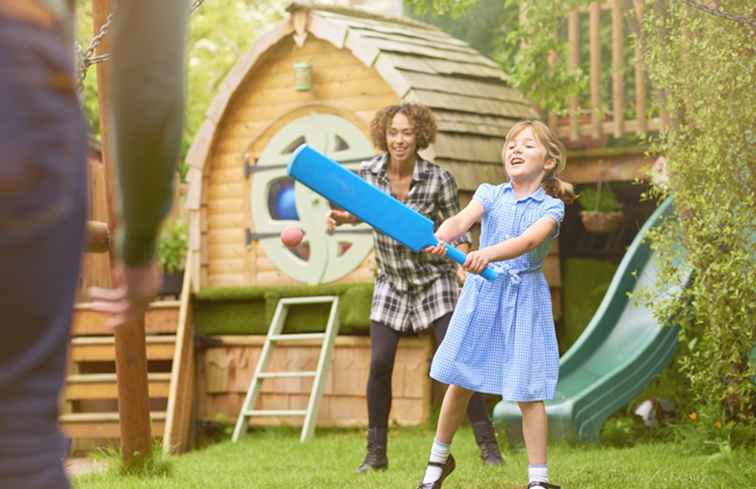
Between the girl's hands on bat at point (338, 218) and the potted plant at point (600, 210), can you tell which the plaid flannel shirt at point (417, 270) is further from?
the potted plant at point (600, 210)

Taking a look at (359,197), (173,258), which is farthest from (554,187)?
(173,258)

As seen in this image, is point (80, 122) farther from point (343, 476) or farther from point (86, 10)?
point (86, 10)

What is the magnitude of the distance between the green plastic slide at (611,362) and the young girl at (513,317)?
2382 millimetres

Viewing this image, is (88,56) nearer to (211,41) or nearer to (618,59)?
(618,59)

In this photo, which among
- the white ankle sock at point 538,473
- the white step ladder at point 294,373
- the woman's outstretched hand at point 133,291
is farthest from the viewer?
the white step ladder at point 294,373

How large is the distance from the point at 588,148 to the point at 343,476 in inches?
169

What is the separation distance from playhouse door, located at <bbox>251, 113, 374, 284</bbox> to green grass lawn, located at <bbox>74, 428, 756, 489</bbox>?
177cm

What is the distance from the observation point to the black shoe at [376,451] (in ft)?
20.8

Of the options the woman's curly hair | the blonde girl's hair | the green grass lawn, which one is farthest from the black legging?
the blonde girl's hair

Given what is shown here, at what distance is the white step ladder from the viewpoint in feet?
29.9

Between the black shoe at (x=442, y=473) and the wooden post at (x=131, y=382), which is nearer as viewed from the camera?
the black shoe at (x=442, y=473)

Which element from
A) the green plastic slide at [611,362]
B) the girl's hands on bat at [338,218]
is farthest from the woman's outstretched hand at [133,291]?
the green plastic slide at [611,362]

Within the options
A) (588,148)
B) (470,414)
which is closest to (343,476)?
(470,414)

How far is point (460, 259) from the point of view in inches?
176
